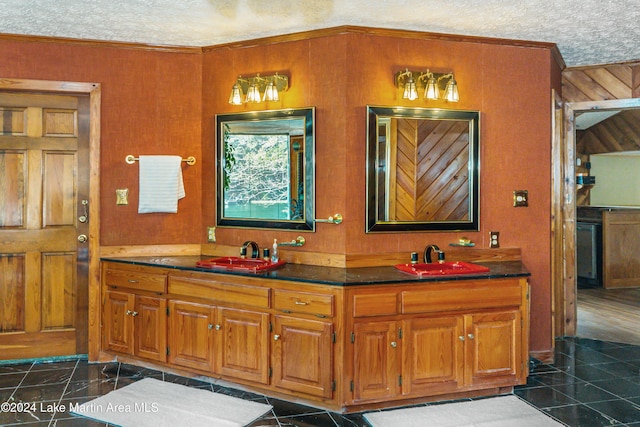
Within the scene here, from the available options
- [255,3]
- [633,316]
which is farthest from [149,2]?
[633,316]

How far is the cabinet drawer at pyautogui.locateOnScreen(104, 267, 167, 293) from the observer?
3467 mm

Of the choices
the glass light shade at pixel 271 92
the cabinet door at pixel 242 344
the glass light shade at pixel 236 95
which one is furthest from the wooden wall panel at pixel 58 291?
the glass light shade at pixel 271 92

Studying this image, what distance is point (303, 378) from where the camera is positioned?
2.98 meters

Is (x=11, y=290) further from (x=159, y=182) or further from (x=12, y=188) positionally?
(x=159, y=182)

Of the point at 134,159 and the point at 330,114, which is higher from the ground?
the point at 330,114

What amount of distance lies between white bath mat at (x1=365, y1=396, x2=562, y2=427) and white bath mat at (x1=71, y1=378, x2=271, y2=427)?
0.72m

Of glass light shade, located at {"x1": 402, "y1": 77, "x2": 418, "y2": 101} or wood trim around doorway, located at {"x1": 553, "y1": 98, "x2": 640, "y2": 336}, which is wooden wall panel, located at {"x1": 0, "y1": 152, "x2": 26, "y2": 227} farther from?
wood trim around doorway, located at {"x1": 553, "y1": 98, "x2": 640, "y2": 336}

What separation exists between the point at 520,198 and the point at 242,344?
2.17 meters

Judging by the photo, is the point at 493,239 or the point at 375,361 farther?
the point at 493,239

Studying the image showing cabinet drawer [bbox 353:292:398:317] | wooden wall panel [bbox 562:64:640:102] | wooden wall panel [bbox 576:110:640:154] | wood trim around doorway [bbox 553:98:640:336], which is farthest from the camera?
wooden wall panel [bbox 576:110:640:154]

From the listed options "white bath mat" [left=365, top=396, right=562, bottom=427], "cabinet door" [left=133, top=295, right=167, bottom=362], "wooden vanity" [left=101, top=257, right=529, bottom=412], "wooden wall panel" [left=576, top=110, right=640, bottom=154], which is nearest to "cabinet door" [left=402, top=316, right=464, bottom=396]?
"wooden vanity" [left=101, top=257, right=529, bottom=412]

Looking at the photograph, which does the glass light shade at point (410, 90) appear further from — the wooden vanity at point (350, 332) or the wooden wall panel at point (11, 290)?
the wooden wall panel at point (11, 290)

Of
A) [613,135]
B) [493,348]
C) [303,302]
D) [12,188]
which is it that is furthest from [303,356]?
[613,135]

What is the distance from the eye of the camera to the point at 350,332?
2887mm
